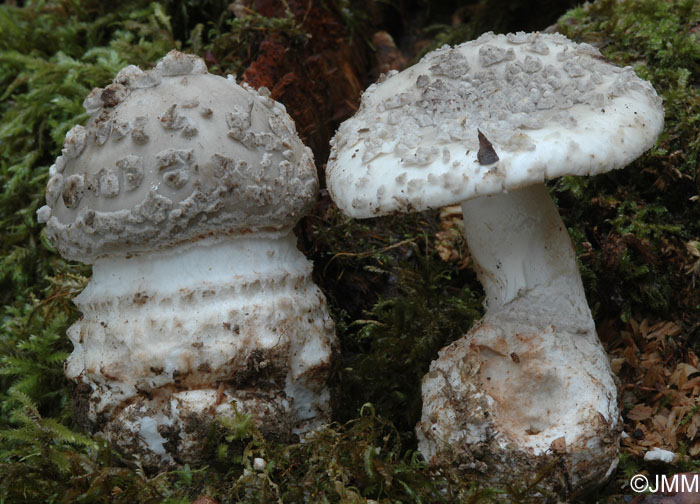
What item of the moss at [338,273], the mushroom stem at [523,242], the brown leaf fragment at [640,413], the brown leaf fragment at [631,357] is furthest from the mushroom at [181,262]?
the brown leaf fragment at [631,357]

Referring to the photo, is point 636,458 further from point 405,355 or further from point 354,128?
point 354,128

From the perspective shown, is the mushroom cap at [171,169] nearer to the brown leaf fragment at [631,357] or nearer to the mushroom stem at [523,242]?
the mushroom stem at [523,242]

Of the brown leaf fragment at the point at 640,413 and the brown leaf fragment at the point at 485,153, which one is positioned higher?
the brown leaf fragment at the point at 485,153

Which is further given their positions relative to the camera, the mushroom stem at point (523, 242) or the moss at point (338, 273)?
the mushroom stem at point (523, 242)

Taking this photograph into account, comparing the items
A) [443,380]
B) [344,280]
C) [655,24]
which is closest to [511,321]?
[443,380]

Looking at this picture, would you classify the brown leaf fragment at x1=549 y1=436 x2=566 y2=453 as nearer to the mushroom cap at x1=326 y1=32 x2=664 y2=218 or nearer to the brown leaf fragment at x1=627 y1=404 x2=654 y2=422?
the brown leaf fragment at x1=627 y1=404 x2=654 y2=422

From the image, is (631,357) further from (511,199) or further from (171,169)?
(171,169)
